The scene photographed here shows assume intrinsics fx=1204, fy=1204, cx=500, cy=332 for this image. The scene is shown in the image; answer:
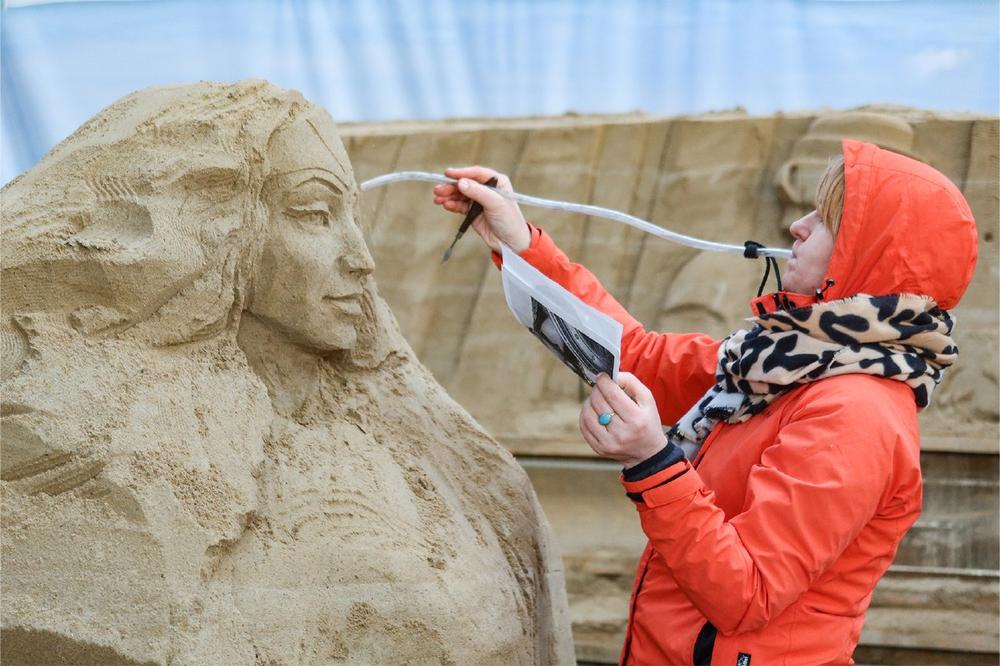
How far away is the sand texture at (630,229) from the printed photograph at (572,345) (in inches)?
142

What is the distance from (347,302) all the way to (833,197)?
1042 mm

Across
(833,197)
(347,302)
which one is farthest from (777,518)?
(347,302)

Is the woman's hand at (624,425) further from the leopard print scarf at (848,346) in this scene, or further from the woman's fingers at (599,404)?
the leopard print scarf at (848,346)

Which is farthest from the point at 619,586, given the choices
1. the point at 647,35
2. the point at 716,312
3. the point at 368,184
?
the point at 368,184

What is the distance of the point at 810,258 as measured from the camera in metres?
2.34

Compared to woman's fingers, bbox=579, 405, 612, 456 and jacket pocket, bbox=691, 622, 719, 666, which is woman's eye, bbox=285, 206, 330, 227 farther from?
jacket pocket, bbox=691, 622, 719, 666

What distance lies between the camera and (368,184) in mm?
2938

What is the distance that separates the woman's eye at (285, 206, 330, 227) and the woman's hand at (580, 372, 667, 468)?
79cm

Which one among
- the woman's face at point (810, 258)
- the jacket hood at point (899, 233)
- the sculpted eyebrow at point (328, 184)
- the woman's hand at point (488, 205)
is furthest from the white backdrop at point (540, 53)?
the jacket hood at point (899, 233)

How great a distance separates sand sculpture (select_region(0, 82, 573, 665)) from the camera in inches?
85.0

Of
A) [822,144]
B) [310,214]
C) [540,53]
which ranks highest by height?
[310,214]

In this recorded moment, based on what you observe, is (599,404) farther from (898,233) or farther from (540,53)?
(540,53)

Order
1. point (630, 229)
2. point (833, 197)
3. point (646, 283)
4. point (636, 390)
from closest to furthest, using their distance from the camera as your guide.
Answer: point (636, 390), point (833, 197), point (646, 283), point (630, 229)

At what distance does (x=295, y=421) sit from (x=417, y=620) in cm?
53
